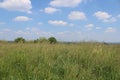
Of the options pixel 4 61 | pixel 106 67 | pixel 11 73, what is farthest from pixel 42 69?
pixel 106 67

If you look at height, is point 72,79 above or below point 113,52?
below

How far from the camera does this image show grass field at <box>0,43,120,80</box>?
8.20 meters

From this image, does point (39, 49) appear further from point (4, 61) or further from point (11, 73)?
point (11, 73)

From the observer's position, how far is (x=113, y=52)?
10.8m

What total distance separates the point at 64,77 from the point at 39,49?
3.37 m

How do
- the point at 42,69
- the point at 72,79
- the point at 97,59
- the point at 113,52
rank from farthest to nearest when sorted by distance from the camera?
the point at 113,52 → the point at 97,59 → the point at 42,69 → the point at 72,79

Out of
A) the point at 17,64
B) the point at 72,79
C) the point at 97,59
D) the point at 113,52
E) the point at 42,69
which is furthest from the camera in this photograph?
the point at 113,52

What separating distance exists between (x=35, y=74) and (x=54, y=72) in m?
0.73

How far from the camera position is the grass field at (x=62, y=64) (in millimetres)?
8195

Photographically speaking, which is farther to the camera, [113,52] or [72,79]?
[113,52]

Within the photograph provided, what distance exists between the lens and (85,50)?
10977 mm

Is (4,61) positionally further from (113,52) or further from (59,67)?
(113,52)

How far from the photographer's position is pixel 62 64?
30.6ft

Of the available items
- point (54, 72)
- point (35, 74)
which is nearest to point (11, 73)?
point (35, 74)
